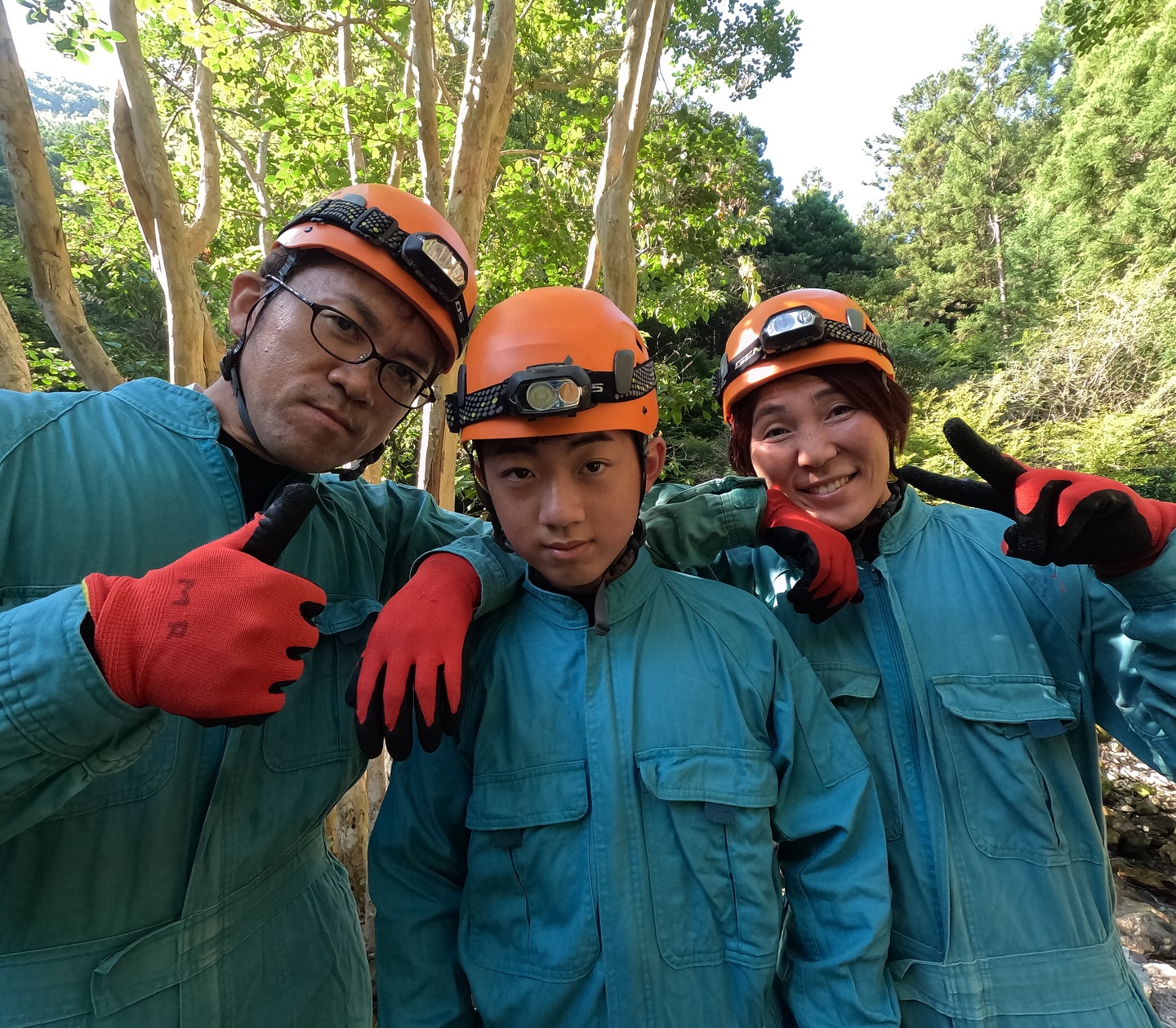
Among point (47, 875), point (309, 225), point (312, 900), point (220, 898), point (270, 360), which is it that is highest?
point (309, 225)

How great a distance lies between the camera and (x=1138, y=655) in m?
1.34

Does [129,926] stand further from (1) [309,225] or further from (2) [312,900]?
(1) [309,225]

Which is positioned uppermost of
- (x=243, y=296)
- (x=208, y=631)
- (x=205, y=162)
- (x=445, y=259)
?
(x=205, y=162)

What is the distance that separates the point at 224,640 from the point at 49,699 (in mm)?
233

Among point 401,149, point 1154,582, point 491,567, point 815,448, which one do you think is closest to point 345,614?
point 491,567

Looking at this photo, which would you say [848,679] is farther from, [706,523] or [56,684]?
[56,684]

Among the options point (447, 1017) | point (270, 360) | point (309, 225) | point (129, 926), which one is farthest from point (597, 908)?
point (309, 225)

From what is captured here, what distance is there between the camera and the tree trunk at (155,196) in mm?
3205

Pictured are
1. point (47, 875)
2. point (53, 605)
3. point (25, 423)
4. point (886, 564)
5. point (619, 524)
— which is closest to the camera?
point (53, 605)

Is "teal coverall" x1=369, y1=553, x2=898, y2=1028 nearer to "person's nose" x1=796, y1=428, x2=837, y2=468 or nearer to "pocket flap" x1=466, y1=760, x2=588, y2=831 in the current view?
"pocket flap" x1=466, y1=760, x2=588, y2=831

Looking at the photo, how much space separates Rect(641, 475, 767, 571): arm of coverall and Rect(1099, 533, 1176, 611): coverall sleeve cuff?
2.62 feet

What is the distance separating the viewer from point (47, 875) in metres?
1.18

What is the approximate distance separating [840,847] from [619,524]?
841 millimetres

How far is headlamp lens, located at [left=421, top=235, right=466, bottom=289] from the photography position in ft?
5.45
